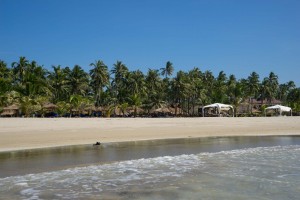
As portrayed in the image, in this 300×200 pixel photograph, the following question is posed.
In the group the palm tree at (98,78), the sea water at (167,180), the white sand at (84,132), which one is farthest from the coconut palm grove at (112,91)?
the sea water at (167,180)

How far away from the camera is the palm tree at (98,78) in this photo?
5747 centimetres

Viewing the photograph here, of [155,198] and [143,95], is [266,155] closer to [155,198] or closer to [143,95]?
[155,198]

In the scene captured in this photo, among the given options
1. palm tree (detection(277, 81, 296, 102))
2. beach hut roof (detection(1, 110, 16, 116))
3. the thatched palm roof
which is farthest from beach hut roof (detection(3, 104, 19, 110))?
palm tree (detection(277, 81, 296, 102))

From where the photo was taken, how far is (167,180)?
27.9 feet

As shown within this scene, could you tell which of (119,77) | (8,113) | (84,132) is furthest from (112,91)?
(84,132)

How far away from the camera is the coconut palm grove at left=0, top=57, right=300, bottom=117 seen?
40.6 metres

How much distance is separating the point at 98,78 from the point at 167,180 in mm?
50196

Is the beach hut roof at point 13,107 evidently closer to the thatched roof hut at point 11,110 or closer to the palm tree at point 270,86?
the thatched roof hut at point 11,110

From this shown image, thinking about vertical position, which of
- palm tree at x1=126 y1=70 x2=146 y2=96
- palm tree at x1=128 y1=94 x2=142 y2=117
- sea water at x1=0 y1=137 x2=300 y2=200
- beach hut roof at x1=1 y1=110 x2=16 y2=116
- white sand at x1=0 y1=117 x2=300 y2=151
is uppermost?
palm tree at x1=126 y1=70 x2=146 y2=96

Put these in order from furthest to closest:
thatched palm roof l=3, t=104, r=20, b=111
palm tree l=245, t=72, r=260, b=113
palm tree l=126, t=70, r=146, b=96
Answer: palm tree l=245, t=72, r=260, b=113, palm tree l=126, t=70, r=146, b=96, thatched palm roof l=3, t=104, r=20, b=111

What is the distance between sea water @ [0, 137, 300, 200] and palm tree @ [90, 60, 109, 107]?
46811mm

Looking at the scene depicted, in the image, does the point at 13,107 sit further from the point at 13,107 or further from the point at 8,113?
the point at 8,113

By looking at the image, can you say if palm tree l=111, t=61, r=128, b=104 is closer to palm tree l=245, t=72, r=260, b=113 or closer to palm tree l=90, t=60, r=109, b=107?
palm tree l=90, t=60, r=109, b=107

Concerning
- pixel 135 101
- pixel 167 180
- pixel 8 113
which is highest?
pixel 135 101
